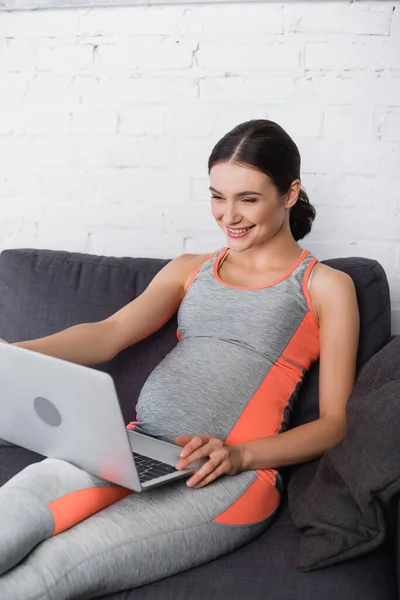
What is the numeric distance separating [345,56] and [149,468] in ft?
4.23

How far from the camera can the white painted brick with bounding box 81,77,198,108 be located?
7.43 feet

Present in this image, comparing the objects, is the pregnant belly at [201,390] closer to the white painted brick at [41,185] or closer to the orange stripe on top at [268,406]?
the orange stripe on top at [268,406]

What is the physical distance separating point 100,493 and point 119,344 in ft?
1.79

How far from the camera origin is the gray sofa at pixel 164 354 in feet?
4.29

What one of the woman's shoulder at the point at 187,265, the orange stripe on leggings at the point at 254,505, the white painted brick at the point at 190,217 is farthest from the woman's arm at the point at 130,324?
the orange stripe on leggings at the point at 254,505

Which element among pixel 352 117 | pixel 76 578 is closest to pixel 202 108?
pixel 352 117

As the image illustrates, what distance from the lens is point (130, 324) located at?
1.87 metres

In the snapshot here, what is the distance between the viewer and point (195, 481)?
1.43 metres

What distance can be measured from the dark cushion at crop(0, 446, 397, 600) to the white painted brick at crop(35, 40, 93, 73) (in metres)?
1.51

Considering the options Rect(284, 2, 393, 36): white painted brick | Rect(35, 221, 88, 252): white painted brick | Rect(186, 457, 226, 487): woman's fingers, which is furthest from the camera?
Rect(35, 221, 88, 252): white painted brick

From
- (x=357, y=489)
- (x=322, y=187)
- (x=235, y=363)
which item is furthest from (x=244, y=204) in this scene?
(x=357, y=489)

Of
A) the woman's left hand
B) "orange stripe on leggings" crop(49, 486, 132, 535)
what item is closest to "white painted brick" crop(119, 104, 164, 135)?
the woman's left hand

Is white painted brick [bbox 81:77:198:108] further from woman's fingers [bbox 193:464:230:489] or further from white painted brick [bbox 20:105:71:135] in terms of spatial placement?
woman's fingers [bbox 193:464:230:489]

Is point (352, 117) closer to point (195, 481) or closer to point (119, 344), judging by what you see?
point (119, 344)
